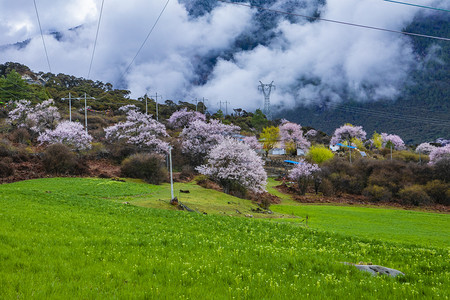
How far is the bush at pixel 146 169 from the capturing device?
179 feet

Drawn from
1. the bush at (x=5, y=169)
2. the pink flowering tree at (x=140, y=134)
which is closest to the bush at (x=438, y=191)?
the pink flowering tree at (x=140, y=134)

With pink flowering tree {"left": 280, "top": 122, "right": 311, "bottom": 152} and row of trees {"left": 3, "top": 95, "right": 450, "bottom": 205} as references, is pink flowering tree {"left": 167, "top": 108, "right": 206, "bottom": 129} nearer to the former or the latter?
row of trees {"left": 3, "top": 95, "right": 450, "bottom": 205}

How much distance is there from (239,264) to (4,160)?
56479 mm

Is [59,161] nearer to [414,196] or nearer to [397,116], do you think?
[414,196]

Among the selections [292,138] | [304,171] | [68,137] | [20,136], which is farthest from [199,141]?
[292,138]

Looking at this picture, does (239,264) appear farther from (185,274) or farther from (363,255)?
(363,255)

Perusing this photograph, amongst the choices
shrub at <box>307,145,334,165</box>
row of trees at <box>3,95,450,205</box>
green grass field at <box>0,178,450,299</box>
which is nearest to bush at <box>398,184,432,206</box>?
row of trees at <box>3,95,450,205</box>

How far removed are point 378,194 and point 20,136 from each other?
75.9 meters

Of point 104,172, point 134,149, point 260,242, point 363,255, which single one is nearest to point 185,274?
point 260,242

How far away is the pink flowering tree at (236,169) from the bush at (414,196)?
26.8 m

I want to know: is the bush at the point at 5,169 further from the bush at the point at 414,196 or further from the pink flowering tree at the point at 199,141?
the bush at the point at 414,196

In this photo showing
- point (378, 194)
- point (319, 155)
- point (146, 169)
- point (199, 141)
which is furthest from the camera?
point (319, 155)

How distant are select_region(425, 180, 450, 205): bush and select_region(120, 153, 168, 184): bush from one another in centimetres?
4936

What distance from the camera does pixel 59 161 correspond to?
171 ft
